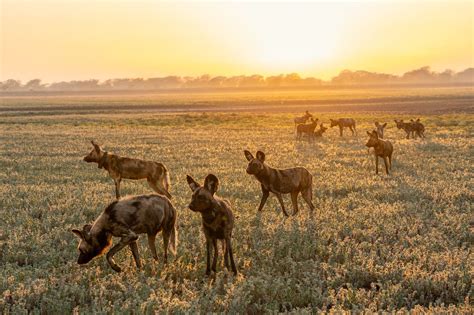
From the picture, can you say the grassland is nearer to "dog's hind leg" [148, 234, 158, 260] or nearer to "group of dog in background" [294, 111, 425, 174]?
"dog's hind leg" [148, 234, 158, 260]

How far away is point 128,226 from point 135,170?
21.5ft

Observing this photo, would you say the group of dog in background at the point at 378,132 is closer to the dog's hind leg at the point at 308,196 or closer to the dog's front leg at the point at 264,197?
the dog's hind leg at the point at 308,196

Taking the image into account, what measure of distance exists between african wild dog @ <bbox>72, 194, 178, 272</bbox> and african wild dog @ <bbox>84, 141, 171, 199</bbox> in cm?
551

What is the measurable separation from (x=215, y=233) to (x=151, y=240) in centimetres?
132

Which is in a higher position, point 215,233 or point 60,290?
point 215,233

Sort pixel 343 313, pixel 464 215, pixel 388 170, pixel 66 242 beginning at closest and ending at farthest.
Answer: pixel 343 313
pixel 66 242
pixel 464 215
pixel 388 170

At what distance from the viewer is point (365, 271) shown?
809cm

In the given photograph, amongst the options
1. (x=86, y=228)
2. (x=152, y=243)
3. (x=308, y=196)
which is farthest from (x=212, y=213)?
(x=308, y=196)

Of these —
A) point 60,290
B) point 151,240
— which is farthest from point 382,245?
point 60,290

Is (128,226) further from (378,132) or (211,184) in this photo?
(378,132)

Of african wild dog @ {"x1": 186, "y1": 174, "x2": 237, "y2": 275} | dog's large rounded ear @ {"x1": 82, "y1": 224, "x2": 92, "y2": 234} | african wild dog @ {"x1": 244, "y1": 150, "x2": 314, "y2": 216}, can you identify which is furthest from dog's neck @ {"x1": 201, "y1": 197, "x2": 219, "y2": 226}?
african wild dog @ {"x1": 244, "y1": 150, "x2": 314, "y2": 216}

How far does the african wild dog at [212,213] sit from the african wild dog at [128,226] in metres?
0.97

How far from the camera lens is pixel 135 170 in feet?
48.2

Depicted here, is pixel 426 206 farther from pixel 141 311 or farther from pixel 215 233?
pixel 141 311
